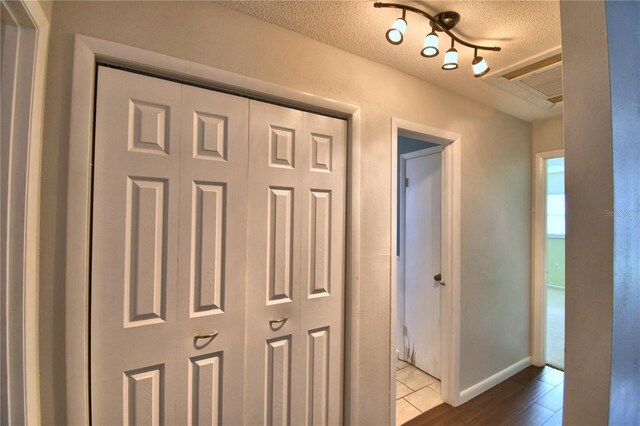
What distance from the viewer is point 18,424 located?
33.4 inches

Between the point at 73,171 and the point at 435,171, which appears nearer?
the point at 73,171

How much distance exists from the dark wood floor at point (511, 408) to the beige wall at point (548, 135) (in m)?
2.09

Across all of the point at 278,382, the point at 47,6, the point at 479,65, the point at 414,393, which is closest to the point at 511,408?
the point at 414,393

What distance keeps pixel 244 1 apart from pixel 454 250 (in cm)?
204

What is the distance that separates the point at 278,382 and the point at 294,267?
589 mm

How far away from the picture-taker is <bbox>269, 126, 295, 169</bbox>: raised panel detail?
1.41 m

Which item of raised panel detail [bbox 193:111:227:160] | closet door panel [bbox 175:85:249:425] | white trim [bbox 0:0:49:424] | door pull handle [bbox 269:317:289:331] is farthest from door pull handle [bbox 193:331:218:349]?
raised panel detail [bbox 193:111:227:160]

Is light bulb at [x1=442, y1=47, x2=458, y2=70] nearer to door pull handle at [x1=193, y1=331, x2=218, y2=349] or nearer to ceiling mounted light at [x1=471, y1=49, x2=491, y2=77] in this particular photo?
ceiling mounted light at [x1=471, y1=49, x2=491, y2=77]

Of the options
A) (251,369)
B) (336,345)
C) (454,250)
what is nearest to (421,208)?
(454,250)

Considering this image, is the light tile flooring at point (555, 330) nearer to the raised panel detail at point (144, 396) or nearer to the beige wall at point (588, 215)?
the beige wall at point (588, 215)

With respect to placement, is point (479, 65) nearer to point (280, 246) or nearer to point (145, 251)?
point (280, 246)

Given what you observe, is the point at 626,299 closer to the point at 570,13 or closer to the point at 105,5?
the point at 570,13

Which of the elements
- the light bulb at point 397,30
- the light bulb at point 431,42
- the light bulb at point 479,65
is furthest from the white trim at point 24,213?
the light bulb at point 479,65

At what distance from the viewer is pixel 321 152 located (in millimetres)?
1532
